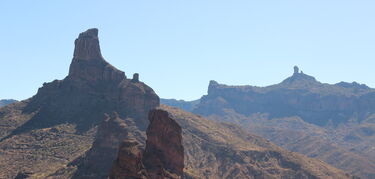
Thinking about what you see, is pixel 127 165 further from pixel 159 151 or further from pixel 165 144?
pixel 165 144

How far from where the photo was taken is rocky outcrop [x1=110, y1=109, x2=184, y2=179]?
7975 cm

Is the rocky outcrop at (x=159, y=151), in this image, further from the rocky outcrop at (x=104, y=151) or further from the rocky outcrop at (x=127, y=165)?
the rocky outcrop at (x=104, y=151)

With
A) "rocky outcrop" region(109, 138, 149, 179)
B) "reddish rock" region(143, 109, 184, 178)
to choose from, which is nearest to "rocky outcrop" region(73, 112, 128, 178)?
"reddish rock" region(143, 109, 184, 178)

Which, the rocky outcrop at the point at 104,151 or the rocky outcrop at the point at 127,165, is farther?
the rocky outcrop at the point at 104,151

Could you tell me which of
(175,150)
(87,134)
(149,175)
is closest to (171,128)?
(175,150)

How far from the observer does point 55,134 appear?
630 ft

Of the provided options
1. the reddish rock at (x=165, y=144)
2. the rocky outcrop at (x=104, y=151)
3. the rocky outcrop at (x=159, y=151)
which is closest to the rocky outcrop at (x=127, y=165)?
the rocky outcrop at (x=159, y=151)

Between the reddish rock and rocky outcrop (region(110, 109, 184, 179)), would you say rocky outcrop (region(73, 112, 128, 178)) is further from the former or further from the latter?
rocky outcrop (region(110, 109, 184, 179))

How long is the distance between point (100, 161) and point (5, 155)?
139 feet

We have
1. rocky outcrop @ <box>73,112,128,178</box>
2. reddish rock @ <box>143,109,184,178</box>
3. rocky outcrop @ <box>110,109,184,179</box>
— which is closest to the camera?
rocky outcrop @ <box>110,109,184,179</box>

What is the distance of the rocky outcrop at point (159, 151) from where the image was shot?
79.8 meters

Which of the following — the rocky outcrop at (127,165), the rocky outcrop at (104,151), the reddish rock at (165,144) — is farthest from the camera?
the rocky outcrop at (104,151)

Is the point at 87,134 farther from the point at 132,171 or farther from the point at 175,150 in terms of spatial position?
the point at 132,171

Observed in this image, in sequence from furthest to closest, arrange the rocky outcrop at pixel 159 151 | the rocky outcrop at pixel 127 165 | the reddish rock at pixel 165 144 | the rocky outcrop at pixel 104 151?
the rocky outcrop at pixel 104 151 < the reddish rock at pixel 165 144 < the rocky outcrop at pixel 159 151 < the rocky outcrop at pixel 127 165
